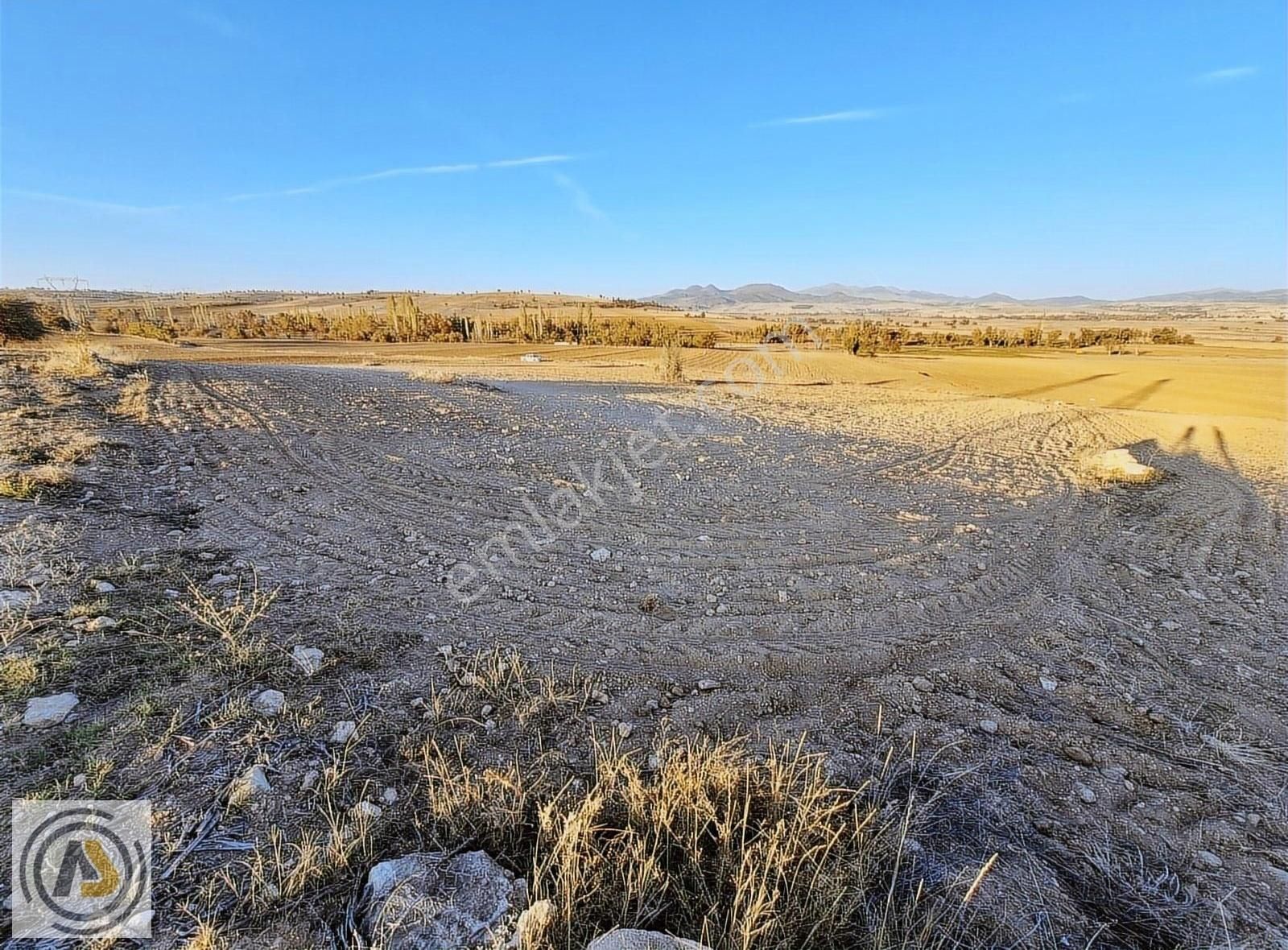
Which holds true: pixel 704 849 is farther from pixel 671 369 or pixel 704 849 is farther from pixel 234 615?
pixel 671 369

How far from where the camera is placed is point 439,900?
1.84 metres

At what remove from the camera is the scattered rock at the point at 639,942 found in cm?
162

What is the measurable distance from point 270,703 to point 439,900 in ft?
5.08

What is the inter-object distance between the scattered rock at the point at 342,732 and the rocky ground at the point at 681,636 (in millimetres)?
15

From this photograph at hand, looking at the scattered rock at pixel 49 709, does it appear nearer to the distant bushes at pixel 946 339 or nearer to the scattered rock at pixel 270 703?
the scattered rock at pixel 270 703

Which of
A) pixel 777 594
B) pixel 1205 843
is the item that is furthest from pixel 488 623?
pixel 1205 843

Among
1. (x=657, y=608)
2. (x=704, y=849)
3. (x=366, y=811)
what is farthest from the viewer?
(x=657, y=608)

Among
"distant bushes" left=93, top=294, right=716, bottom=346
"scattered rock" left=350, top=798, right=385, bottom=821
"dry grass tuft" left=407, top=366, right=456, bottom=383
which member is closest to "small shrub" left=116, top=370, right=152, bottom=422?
"dry grass tuft" left=407, top=366, right=456, bottom=383

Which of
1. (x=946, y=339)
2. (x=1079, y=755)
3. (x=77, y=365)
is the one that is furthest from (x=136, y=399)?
(x=946, y=339)

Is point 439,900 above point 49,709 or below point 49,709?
below

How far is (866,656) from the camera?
368cm

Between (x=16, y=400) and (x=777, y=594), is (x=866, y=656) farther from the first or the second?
(x=16, y=400)

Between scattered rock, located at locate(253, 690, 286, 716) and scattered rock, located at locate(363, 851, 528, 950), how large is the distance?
120 cm

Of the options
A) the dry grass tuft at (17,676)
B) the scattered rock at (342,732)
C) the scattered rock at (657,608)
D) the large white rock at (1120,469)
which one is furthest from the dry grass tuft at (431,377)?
the large white rock at (1120,469)
